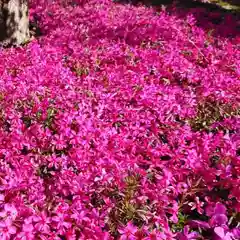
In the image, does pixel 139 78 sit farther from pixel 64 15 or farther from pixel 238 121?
pixel 64 15

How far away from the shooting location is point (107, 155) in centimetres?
455

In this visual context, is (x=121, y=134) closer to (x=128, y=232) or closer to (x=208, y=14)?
(x=128, y=232)

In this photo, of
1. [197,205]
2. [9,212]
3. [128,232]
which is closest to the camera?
[128,232]

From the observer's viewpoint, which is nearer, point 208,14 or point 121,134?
point 121,134

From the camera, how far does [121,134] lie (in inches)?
196

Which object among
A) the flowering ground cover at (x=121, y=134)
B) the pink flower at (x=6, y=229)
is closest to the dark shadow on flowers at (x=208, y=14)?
the flowering ground cover at (x=121, y=134)

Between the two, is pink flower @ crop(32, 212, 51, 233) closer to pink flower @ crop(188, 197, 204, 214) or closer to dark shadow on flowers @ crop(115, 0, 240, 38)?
pink flower @ crop(188, 197, 204, 214)

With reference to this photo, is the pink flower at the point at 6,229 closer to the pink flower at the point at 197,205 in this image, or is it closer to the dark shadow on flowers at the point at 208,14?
the pink flower at the point at 197,205

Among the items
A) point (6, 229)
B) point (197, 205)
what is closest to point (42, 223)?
point (6, 229)

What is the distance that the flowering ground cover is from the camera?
3.84 m

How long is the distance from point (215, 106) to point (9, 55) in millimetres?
3736

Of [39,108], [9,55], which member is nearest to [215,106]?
[39,108]

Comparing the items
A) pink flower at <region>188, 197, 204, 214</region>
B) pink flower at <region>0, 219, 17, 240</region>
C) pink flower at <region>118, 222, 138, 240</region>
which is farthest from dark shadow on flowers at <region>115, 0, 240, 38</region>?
pink flower at <region>0, 219, 17, 240</region>

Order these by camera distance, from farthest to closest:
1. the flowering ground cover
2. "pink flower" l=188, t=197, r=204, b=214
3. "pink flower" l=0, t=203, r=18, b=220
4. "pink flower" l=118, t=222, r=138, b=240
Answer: "pink flower" l=188, t=197, r=204, b=214 → the flowering ground cover → "pink flower" l=0, t=203, r=18, b=220 → "pink flower" l=118, t=222, r=138, b=240
